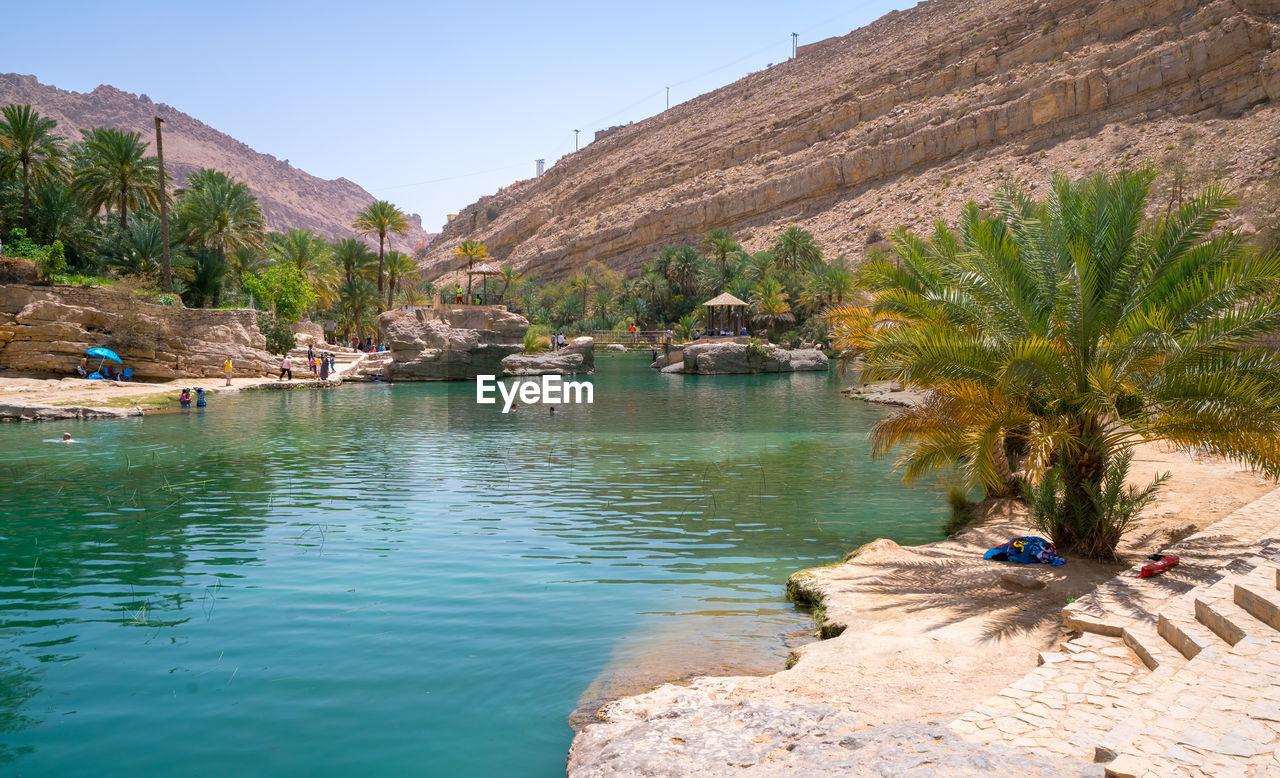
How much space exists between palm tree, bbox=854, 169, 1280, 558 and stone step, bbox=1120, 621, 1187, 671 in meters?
2.40

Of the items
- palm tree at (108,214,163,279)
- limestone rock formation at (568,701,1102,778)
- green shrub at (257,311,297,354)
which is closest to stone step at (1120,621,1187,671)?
limestone rock formation at (568,701,1102,778)

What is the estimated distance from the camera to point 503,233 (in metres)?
132

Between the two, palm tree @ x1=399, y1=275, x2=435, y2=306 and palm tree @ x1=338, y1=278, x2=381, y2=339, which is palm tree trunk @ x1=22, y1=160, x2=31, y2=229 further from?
palm tree @ x1=399, y1=275, x2=435, y2=306

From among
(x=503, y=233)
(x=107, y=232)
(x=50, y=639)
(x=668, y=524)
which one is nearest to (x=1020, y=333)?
(x=668, y=524)

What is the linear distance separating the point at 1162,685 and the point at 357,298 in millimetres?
57515

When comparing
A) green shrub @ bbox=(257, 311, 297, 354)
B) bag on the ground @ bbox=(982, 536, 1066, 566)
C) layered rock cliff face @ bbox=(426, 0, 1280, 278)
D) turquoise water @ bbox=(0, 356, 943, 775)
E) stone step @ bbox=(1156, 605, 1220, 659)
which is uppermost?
layered rock cliff face @ bbox=(426, 0, 1280, 278)

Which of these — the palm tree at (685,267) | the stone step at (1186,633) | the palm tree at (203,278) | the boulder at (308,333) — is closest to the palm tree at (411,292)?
the boulder at (308,333)

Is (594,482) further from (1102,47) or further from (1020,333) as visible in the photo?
(1102,47)

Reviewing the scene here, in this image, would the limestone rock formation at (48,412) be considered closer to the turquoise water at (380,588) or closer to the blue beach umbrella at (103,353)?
the turquoise water at (380,588)

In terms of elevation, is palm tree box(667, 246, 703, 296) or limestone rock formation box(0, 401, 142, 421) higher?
palm tree box(667, 246, 703, 296)

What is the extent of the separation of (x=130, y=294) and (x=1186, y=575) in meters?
35.9

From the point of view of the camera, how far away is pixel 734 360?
159 ft

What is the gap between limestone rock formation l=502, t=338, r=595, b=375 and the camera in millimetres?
40469

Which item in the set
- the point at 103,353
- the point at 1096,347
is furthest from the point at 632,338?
the point at 1096,347
